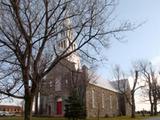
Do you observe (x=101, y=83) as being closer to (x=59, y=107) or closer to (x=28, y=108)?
(x=59, y=107)

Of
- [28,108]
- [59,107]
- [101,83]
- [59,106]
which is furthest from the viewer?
[101,83]

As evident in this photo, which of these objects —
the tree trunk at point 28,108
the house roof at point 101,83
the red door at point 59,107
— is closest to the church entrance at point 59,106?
the red door at point 59,107

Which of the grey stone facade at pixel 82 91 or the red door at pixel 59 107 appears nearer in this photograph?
the grey stone facade at pixel 82 91

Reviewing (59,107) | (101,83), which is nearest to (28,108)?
(59,107)

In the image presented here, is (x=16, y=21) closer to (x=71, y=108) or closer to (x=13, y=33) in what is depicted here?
(x=13, y=33)

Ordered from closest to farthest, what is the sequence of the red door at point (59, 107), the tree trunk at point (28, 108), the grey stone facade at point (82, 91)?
the tree trunk at point (28, 108) → the grey stone facade at point (82, 91) → the red door at point (59, 107)

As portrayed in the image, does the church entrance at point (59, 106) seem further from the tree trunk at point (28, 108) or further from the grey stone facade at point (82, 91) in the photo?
the tree trunk at point (28, 108)

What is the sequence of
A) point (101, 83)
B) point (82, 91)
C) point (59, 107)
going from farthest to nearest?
point (101, 83), point (59, 107), point (82, 91)

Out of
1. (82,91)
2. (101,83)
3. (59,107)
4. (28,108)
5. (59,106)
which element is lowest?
(59,107)

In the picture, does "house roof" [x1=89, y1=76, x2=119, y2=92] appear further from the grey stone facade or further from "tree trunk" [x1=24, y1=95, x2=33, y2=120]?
"tree trunk" [x1=24, y1=95, x2=33, y2=120]

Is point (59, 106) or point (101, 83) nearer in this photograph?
point (59, 106)

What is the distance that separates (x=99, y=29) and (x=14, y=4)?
5.51 metres

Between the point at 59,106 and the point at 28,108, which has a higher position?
the point at 28,108

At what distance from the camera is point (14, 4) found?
16.8 m
